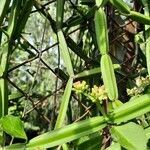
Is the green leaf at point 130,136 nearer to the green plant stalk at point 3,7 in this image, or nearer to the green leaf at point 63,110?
the green leaf at point 63,110

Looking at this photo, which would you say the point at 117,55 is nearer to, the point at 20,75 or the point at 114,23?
the point at 114,23

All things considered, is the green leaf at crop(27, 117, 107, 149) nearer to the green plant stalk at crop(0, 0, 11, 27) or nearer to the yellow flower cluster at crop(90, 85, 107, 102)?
the yellow flower cluster at crop(90, 85, 107, 102)

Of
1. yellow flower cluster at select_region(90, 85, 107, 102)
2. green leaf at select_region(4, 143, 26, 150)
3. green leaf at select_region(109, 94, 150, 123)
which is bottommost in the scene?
green leaf at select_region(4, 143, 26, 150)

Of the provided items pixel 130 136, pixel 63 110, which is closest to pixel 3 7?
pixel 63 110

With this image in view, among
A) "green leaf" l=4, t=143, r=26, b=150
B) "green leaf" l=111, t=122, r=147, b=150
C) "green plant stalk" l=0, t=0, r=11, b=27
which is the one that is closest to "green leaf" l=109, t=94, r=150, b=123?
"green leaf" l=111, t=122, r=147, b=150

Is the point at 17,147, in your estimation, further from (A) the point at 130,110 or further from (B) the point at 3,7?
(B) the point at 3,7

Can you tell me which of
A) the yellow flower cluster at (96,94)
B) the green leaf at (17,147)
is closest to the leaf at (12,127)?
the green leaf at (17,147)
